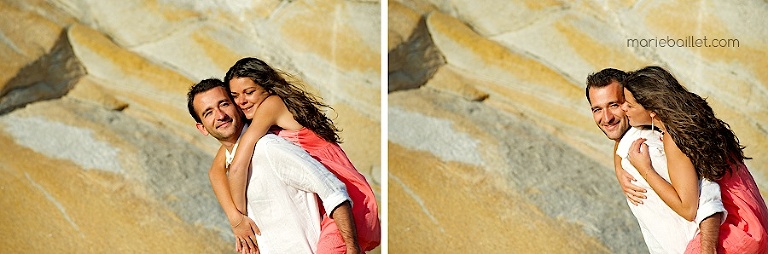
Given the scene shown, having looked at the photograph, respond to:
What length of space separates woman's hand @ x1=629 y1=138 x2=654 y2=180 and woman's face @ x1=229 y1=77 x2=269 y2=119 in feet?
5.19

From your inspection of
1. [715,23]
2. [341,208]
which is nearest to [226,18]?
[341,208]

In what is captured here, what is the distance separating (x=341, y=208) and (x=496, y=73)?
1.62m

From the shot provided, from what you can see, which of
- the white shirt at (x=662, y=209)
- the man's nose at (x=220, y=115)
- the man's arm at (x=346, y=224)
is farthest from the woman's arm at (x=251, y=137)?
the white shirt at (x=662, y=209)

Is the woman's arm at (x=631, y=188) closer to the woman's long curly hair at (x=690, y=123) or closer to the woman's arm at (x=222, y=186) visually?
the woman's long curly hair at (x=690, y=123)

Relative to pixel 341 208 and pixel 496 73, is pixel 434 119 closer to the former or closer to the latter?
pixel 496 73

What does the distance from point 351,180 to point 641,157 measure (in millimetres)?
1260

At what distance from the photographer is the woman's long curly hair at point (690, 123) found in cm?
512

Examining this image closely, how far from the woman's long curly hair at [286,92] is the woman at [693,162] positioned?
1362 millimetres

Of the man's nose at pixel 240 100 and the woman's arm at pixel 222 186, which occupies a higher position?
the man's nose at pixel 240 100

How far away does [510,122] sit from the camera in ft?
20.9

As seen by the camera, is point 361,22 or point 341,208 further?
point 361,22

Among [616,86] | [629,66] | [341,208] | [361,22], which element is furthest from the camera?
[361,22]

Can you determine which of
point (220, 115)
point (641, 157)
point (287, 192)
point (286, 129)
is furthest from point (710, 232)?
point (220, 115)

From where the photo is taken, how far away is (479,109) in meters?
6.42
